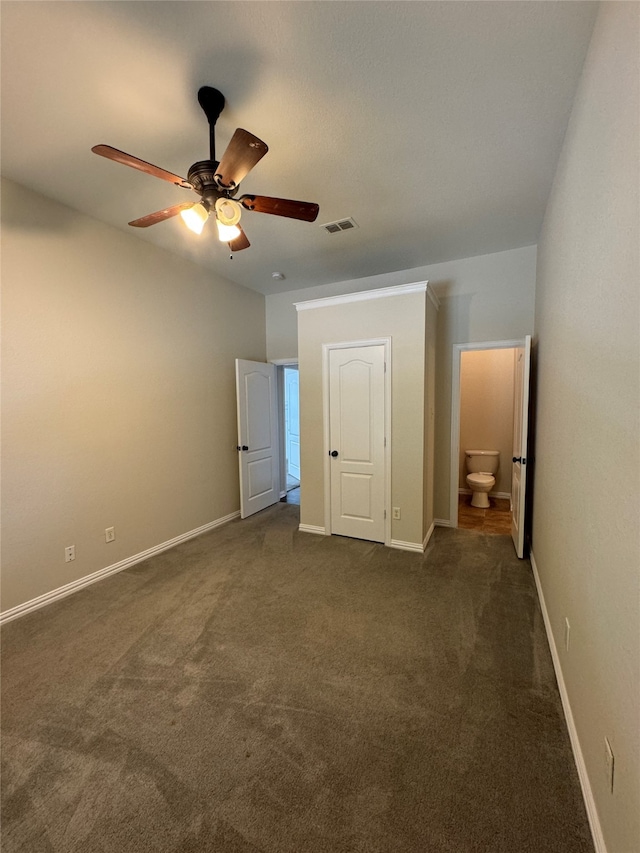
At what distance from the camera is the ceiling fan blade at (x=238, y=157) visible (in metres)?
1.47

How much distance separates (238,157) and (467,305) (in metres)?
2.88

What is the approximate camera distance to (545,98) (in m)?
1.75

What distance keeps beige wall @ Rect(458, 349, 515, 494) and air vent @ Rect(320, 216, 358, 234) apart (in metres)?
2.88

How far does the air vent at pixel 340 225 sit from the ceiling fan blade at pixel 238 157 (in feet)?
4.33

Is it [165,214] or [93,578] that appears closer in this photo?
[165,214]

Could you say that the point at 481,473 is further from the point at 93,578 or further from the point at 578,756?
the point at 93,578

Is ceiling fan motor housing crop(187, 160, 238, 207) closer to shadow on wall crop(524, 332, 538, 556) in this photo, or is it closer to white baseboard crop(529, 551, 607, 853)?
shadow on wall crop(524, 332, 538, 556)

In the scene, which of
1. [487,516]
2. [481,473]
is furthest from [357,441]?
[481,473]

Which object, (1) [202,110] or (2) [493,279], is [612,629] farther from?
(2) [493,279]

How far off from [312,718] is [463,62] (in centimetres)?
312

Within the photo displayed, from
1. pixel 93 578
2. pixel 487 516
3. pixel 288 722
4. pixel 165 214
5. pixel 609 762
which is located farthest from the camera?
pixel 487 516

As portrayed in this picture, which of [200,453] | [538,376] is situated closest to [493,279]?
[538,376]

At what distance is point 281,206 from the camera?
1.90m

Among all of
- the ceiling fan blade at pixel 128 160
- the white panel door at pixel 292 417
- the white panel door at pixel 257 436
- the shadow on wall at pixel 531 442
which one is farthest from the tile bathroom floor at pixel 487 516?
the ceiling fan blade at pixel 128 160
